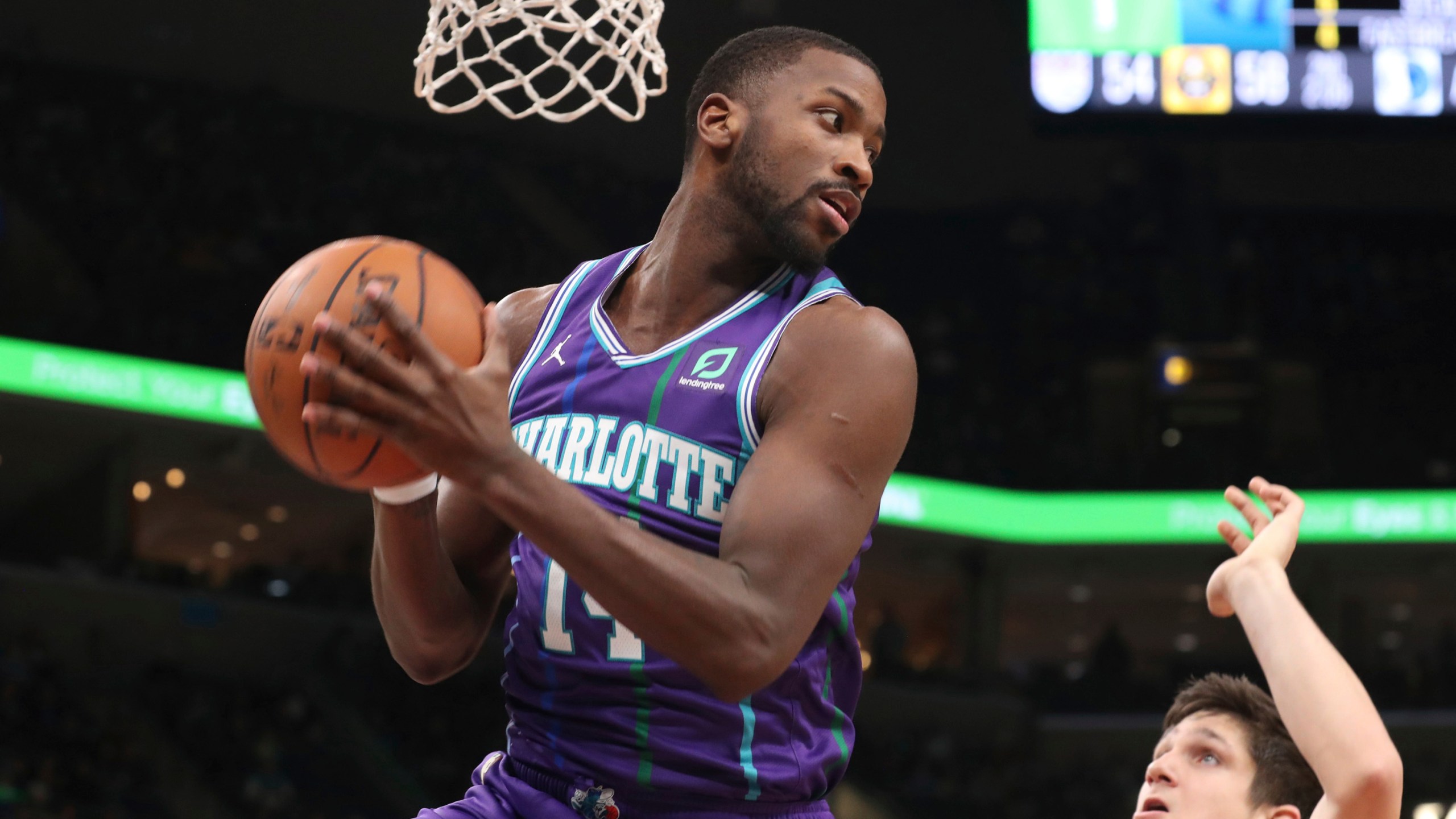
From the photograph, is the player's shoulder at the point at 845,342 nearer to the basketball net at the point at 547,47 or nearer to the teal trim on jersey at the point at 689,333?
the teal trim on jersey at the point at 689,333

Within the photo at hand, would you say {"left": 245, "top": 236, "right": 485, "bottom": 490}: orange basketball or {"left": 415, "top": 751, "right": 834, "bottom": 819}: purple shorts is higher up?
{"left": 245, "top": 236, "right": 485, "bottom": 490}: orange basketball

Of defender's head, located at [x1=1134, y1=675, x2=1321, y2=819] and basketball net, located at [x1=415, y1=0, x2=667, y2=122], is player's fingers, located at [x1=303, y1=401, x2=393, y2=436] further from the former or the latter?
defender's head, located at [x1=1134, y1=675, x2=1321, y2=819]

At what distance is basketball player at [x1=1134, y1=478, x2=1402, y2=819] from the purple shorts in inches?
28.3

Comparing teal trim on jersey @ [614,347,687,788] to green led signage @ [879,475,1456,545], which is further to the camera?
green led signage @ [879,475,1456,545]

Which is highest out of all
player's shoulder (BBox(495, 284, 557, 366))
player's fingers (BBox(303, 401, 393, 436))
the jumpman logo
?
player's shoulder (BBox(495, 284, 557, 366))

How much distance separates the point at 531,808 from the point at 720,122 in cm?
110

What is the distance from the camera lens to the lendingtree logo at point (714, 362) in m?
2.12

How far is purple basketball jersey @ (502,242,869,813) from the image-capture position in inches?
80.2

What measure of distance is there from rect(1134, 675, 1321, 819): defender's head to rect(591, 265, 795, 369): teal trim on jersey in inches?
43.6

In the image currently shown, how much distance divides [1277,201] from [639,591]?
1681 cm

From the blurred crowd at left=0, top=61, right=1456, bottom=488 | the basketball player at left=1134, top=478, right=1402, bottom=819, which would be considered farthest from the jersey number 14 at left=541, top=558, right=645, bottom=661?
the blurred crowd at left=0, top=61, right=1456, bottom=488

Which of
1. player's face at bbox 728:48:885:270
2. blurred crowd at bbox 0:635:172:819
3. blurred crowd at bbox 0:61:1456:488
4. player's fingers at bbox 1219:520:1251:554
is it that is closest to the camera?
player's face at bbox 728:48:885:270

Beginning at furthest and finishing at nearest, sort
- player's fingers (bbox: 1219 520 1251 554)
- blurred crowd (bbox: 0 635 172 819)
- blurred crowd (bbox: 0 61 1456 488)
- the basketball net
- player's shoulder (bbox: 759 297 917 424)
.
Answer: blurred crowd (bbox: 0 61 1456 488)
blurred crowd (bbox: 0 635 172 819)
the basketball net
player's fingers (bbox: 1219 520 1251 554)
player's shoulder (bbox: 759 297 917 424)

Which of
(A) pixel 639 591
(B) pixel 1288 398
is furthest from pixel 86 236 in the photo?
(A) pixel 639 591
